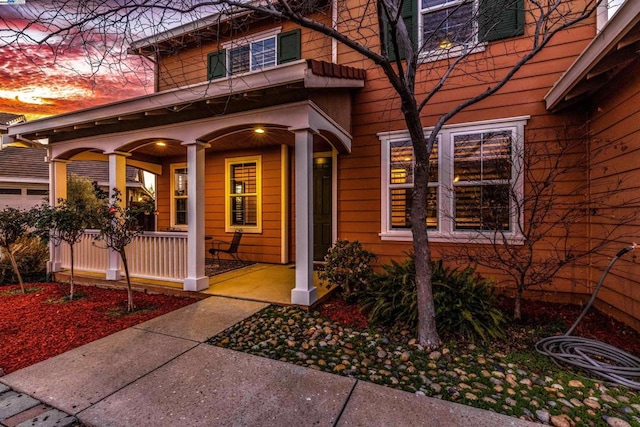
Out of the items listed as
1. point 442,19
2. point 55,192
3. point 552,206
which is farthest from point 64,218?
point 552,206

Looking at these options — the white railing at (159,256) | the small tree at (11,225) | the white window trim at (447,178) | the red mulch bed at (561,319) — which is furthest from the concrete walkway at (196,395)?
the small tree at (11,225)

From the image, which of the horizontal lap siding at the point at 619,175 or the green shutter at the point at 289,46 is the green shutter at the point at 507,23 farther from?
the green shutter at the point at 289,46

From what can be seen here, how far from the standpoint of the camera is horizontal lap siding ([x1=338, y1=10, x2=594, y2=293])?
13.7 ft

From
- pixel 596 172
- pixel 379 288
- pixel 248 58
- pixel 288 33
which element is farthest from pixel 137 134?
pixel 596 172

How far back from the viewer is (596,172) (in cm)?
387

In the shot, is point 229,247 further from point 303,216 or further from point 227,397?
point 227,397

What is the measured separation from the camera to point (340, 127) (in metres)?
4.84

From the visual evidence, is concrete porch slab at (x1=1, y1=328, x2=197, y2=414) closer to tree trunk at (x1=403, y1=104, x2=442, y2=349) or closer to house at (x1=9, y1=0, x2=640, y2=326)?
house at (x1=9, y1=0, x2=640, y2=326)

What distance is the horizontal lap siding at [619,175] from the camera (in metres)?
3.14

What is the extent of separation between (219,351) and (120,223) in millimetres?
2566

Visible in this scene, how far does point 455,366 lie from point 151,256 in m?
4.84

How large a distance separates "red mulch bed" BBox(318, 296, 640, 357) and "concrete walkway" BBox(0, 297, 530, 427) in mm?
1372

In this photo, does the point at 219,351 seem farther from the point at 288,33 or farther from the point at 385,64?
the point at 288,33

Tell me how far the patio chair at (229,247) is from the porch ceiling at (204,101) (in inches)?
113
